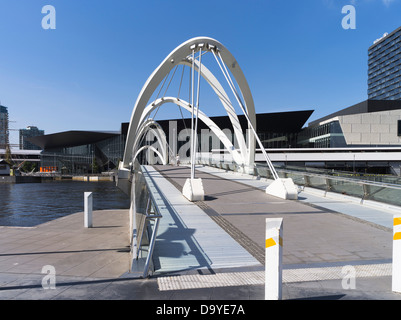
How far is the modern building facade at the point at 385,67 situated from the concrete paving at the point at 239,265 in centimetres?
16181

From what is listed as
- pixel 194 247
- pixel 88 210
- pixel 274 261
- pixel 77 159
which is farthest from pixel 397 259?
pixel 77 159

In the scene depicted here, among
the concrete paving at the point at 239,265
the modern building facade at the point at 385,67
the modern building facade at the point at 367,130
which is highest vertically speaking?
the modern building facade at the point at 385,67

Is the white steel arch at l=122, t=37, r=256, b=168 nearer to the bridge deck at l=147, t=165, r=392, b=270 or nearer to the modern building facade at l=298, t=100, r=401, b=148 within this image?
the bridge deck at l=147, t=165, r=392, b=270

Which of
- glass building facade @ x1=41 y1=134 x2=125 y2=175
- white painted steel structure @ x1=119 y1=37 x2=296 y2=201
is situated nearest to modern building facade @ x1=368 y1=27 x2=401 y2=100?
glass building facade @ x1=41 y1=134 x2=125 y2=175

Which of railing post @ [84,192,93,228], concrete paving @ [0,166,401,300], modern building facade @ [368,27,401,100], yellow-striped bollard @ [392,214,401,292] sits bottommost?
railing post @ [84,192,93,228]

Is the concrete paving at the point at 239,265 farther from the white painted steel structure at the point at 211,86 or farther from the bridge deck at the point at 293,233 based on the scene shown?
the white painted steel structure at the point at 211,86

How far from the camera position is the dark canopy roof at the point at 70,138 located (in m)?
83.4

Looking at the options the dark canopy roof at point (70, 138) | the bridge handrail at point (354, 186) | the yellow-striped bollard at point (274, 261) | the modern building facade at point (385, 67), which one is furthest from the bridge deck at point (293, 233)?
the modern building facade at point (385, 67)

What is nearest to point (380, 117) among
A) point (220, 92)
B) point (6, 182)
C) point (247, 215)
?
point (220, 92)

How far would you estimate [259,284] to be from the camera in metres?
4.21

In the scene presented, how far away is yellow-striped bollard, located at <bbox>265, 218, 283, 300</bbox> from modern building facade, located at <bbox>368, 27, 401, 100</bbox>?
167 m

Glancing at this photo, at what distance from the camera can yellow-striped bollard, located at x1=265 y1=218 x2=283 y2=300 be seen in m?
3.60
